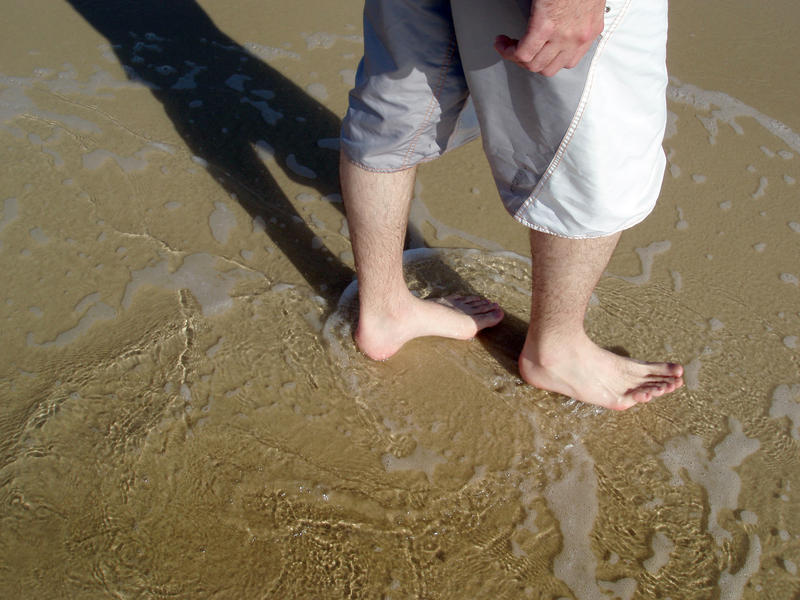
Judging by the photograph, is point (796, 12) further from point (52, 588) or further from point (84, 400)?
point (52, 588)

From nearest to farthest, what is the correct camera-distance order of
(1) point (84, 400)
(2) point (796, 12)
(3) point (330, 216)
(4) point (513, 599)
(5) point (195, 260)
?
(4) point (513, 599)
(1) point (84, 400)
(5) point (195, 260)
(3) point (330, 216)
(2) point (796, 12)

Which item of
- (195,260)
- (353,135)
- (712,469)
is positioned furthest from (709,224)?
(195,260)

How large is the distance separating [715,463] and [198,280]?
5.59 feet

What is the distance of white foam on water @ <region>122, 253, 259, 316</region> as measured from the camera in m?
2.19

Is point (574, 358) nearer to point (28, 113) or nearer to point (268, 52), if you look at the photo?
point (268, 52)

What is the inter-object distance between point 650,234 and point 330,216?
123 centimetres

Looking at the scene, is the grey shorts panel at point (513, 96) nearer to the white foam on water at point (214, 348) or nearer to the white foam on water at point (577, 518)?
the white foam on water at point (577, 518)

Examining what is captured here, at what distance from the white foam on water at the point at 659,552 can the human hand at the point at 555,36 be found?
1205 mm

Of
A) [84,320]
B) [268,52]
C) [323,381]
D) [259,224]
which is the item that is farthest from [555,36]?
[268,52]

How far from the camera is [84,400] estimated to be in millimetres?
1877

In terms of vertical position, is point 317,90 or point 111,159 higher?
point 317,90

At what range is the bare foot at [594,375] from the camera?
193cm

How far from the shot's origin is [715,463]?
190 centimetres

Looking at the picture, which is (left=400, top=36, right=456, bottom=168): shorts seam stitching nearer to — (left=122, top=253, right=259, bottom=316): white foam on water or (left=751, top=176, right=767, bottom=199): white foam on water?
(left=122, top=253, right=259, bottom=316): white foam on water
